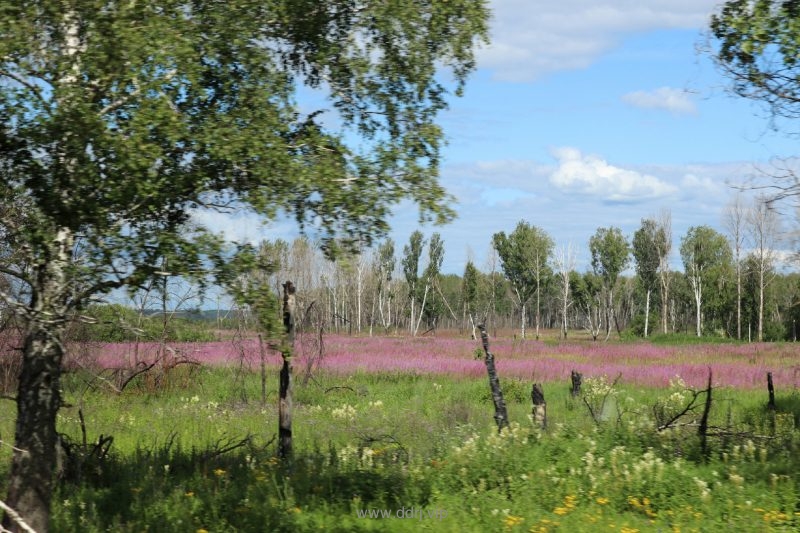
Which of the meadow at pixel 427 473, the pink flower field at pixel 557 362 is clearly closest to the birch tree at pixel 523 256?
the pink flower field at pixel 557 362

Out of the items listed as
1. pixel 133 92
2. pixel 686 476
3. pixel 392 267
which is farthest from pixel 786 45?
pixel 392 267

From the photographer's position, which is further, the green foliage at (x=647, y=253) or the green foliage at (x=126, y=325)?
the green foliage at (x=647, y=253)

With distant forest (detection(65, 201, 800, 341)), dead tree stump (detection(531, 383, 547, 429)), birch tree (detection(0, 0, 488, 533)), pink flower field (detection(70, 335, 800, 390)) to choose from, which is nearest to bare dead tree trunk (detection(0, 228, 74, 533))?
birch tree (detection(0, 0, 488, 533))

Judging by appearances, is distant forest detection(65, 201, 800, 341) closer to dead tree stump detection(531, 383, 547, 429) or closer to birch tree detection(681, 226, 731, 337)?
birch tree detection(681, 226, 731, 337)

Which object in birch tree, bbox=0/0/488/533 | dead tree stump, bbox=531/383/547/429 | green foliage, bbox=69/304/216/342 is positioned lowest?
dead tree stump, bbox=531/383/547/429

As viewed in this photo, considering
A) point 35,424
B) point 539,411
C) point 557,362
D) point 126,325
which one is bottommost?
point 557,362

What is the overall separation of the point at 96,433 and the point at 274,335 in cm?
1022

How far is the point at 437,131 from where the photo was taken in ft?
24.8

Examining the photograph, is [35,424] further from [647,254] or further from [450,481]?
[647,254]

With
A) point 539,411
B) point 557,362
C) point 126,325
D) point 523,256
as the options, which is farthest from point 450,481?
point 523,256

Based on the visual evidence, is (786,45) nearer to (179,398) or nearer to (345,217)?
(345,217)

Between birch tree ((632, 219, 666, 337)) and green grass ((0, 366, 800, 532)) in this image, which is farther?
birch tree ((632, 219, 666, 337))

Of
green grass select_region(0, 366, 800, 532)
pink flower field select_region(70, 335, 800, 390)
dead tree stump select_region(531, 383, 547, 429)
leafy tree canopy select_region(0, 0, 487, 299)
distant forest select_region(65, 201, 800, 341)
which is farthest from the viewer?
distant forest select_region(65, 201, 800, 341)

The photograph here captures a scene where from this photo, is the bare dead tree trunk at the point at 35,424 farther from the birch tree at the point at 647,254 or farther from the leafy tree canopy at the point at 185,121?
the birch tree at the point at 647,254
